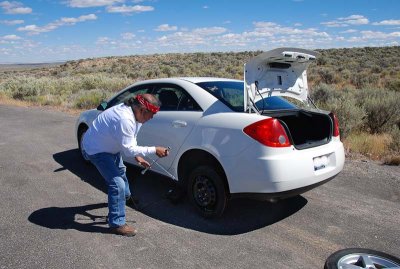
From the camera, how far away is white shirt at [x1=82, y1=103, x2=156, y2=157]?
406cm

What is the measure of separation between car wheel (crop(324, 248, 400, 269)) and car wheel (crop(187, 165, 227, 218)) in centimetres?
148

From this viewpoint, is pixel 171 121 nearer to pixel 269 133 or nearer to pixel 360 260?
pixel 269 133

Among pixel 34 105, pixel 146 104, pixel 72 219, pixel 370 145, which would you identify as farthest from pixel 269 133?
pixel 34 105

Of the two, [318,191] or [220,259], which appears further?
[318,191]

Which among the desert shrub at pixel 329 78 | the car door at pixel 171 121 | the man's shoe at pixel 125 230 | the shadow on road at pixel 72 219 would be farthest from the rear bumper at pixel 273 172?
the desert shrub at pixel 329 78

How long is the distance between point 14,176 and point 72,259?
342cm

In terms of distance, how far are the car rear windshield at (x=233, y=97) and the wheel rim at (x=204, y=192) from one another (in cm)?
93

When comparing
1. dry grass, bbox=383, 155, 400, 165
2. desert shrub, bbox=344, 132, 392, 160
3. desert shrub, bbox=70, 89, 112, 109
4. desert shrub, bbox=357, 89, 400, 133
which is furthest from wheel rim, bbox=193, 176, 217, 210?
desert shrub, bbox=70, 89, 112, 109

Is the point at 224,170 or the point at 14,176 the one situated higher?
the point at 224,170

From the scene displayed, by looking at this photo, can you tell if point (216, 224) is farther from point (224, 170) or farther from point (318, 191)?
point (318, 191)

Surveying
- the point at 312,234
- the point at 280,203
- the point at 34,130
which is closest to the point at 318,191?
the point at 280,203

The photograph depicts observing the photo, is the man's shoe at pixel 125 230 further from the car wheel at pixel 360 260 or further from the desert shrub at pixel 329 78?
the desert shrub at pixel 329 78

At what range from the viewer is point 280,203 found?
5.34 meters

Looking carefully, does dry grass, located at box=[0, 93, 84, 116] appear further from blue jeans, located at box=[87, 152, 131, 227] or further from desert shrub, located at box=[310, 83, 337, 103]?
blue jeans, located at box=[87, 152, 131, 227]
